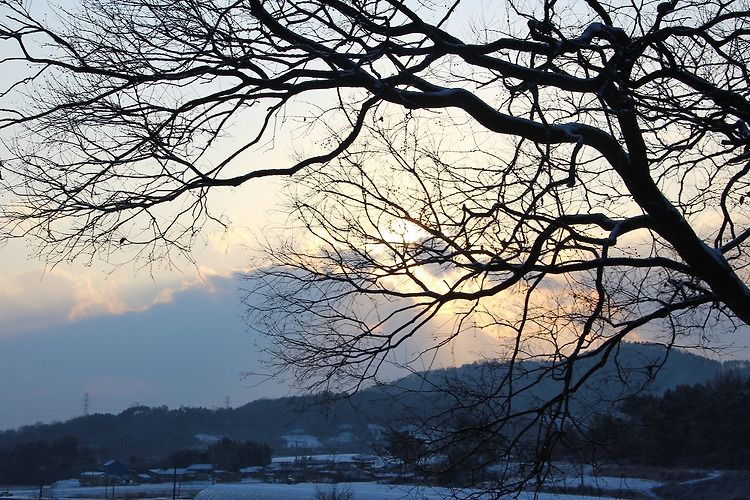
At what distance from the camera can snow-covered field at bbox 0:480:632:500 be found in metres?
6.17

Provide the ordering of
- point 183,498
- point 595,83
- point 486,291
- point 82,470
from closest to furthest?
point 595,83
point 486,291
point 183,498
point 82,470

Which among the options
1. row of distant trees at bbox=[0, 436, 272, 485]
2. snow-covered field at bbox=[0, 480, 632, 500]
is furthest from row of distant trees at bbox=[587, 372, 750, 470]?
row of distant trees at bbox=[0, 436, 272, 485]

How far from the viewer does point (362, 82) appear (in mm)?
5855

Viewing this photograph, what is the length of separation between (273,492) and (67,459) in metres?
47.2

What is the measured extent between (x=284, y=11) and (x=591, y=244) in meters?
3.08

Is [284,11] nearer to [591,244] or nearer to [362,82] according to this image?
[362,82]

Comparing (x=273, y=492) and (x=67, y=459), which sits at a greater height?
(x=67, y=459)

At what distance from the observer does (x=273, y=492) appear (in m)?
29.2

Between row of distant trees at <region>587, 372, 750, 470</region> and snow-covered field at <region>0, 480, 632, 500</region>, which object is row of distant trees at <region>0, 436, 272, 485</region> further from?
row of distant trees at <region>587, 372, 750, 470</region>

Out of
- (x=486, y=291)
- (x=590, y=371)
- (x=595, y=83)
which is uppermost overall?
(x=595, y=83)

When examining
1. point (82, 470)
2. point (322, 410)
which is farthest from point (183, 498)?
point (322, 410)

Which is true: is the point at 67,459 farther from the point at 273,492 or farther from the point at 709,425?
the point at 709,425

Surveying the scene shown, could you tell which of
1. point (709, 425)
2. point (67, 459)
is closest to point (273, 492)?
point (709, 425)

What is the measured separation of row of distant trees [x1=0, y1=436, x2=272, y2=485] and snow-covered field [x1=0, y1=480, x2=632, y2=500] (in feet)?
6.05
